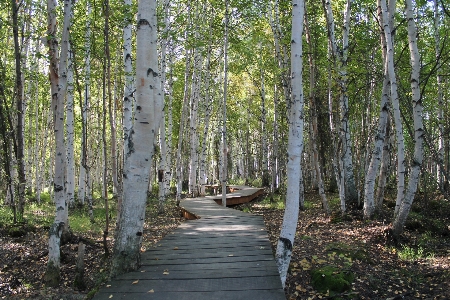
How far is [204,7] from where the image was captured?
15.2m

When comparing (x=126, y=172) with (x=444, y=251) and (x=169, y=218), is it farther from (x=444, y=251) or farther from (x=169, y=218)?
(x=169, y=218)

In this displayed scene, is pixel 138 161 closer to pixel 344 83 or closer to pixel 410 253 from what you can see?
pixel 410 253

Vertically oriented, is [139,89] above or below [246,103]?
below

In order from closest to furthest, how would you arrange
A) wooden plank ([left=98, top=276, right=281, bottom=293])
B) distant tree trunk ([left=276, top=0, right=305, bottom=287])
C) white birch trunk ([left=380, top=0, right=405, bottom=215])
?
1. wooden plank ([left=98, top=276, right=281, bottom=293])
2. distant tree trunk ([left=276, top=0, right=305, bottom=287])
3. white birch trunk ([left=380, top=0, right=405, bottom=215])

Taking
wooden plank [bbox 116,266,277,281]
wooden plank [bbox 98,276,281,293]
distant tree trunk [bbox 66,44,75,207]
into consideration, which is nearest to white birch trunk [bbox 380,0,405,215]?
wooden plank [bbox 116,266,277,281]

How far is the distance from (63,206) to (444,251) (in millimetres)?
7512

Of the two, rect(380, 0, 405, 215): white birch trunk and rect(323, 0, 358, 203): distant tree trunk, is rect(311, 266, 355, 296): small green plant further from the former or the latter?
rect(323, 0, 358, 203): distant tree trunk

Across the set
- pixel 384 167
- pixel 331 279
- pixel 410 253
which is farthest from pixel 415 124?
pixel 331 279

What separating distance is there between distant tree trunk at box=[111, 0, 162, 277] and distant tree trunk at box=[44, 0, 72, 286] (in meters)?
1.54

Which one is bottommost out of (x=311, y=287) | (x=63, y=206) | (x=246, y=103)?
(x=311, y=287)

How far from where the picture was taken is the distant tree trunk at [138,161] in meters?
4.48

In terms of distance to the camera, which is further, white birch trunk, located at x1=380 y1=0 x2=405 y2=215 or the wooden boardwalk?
white birch trunk, located at x1=380 y1=0 x2=405 y2=215

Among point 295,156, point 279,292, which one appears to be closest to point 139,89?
point 295,156

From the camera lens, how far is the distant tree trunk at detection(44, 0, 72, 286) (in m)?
5.41
